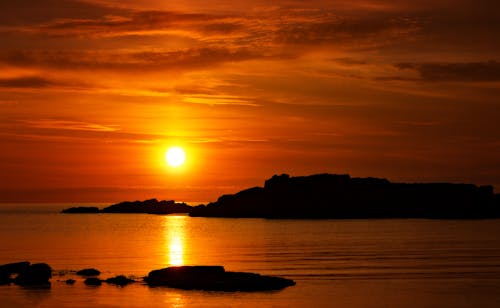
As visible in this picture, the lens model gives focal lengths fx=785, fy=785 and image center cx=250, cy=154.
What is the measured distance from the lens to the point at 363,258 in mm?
108438

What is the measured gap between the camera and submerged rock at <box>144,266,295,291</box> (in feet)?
227

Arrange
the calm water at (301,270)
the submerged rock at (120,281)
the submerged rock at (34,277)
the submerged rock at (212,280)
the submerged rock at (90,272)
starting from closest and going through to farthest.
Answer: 1. the calm water at (301,270)
2. the submerged rock at (212,280)
3. the submerged rock at (120,281)
4. the submerged rock at (34,277)
5. the submerged rock at (90,272)

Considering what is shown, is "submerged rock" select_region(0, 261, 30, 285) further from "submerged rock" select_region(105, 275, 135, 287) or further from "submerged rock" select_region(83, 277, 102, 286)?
"submerged rock" select_region(105, 275, 135, 287)

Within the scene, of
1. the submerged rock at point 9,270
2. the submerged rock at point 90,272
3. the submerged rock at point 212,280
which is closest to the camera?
the submerged rock at point 212,280

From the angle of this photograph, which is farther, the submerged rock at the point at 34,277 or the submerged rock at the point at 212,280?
the submerged rock at the point at 34,277

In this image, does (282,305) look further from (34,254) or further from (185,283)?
(34,254)

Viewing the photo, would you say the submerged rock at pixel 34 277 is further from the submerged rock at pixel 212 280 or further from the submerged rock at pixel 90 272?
the submerged rock at pixel 212 280

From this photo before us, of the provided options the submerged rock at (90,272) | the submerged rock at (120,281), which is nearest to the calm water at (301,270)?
the submerged rock at (90,272)

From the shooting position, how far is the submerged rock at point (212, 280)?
227 ft

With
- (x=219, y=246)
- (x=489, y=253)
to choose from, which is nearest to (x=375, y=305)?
(x=489, y=253)

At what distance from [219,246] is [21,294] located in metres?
77.4

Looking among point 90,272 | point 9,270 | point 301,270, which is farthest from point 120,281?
point 301,270

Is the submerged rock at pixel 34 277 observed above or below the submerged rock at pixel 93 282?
above

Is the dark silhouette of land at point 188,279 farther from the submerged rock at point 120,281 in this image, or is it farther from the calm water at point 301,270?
the calm water at point 301,270
